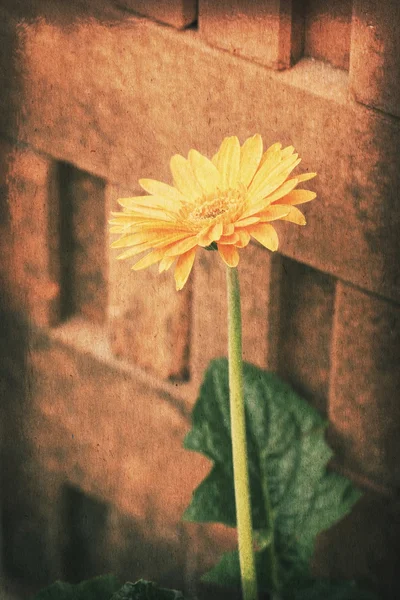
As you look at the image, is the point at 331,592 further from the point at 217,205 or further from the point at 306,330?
the point at 217,205

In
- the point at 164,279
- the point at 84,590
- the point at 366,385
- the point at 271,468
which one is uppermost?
the point at 164,279

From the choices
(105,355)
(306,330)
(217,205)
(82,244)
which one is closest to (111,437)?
(105,355)

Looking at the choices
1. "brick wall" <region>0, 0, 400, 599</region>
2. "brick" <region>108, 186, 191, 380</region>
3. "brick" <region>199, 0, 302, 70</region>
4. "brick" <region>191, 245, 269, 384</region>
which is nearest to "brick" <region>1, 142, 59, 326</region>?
"brick wall" <region>0, 0, 400, 599</region>

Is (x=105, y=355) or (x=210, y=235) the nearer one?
(x=210, y=235)

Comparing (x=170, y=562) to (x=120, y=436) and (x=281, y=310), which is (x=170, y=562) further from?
(x=281, y=310)

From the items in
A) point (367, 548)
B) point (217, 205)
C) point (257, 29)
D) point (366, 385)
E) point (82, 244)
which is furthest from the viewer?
point (82, 244)

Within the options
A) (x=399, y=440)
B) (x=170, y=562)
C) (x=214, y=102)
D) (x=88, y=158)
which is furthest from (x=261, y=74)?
(x=170, y=562)

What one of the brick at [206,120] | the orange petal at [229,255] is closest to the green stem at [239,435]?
the orange petal at [229,255]
